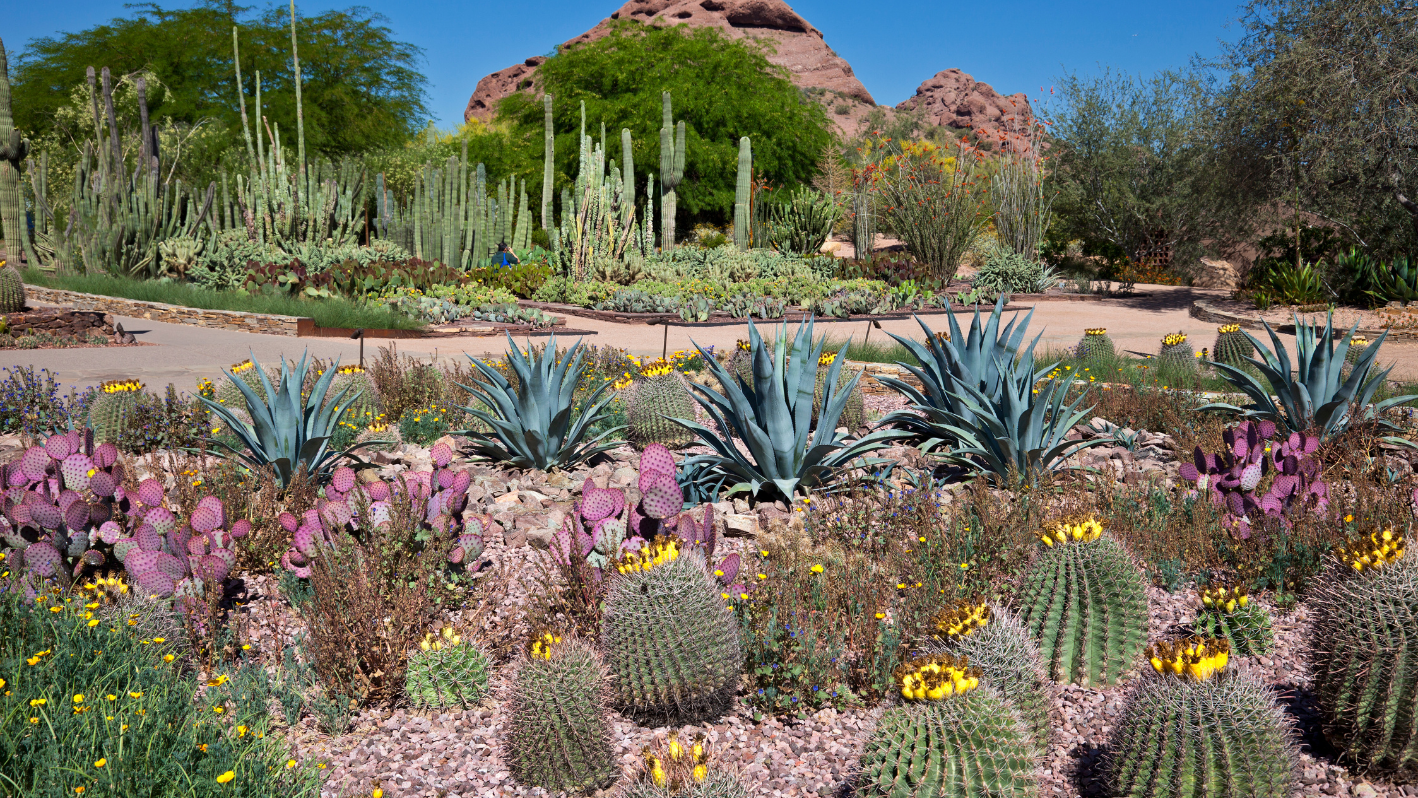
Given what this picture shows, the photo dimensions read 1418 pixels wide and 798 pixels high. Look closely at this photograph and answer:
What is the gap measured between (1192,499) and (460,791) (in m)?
3.47

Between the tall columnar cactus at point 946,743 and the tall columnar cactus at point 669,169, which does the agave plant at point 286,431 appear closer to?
the tall columnar cactus at point 946,743

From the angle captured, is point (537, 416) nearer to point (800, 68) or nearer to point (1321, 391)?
point (1321, 391)

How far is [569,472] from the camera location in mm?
5438

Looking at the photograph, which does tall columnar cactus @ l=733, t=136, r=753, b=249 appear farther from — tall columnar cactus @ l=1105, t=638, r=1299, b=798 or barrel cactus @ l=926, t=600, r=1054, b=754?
tall columnar cactus @ l=1105, t=638, r=1299, b=798

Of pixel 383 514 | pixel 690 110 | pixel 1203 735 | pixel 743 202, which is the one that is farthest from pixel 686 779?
pixel 690 110

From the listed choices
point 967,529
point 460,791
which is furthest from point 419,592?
point 967,529

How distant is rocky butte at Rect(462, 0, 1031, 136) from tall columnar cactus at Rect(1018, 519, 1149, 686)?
93.3 metres

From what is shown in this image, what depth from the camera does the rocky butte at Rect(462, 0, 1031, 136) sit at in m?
94.7

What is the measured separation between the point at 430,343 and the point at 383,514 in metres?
8.46

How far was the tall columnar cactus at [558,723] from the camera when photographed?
2498 mm

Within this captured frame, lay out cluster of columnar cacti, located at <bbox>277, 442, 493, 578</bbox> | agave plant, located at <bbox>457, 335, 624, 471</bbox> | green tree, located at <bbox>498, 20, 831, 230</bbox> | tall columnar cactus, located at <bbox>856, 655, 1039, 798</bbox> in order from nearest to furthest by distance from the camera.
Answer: tall columnar cactus, located at <bbox>856, 655, 1039, 798</bbox>, cluster of columnar cacti, located at <bbox>277, 442, 493, 578</bbox>, agave plant, located at <bbox>457, 335, 624, 471</bbox>, green tree, located at <bbox>498, 20, 831, 230</bbox>

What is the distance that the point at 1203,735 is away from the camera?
6.84 feet

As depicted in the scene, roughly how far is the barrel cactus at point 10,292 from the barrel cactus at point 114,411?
933cm

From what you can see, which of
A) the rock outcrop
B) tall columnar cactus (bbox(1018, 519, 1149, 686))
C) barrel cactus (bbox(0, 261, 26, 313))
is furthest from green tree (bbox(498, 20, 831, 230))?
the rock outcrop
